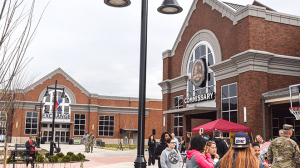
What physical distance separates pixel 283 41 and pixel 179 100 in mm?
11715

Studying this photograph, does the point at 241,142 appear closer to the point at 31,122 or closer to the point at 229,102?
the point at 229,102

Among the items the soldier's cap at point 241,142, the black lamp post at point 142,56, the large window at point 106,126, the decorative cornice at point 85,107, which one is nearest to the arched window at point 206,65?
the black lamp post at point 142,56

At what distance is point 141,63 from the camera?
24.0ft

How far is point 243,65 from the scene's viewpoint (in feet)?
69.1

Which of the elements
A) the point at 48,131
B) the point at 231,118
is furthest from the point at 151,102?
the point at 231,118

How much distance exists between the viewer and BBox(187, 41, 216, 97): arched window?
25337mm

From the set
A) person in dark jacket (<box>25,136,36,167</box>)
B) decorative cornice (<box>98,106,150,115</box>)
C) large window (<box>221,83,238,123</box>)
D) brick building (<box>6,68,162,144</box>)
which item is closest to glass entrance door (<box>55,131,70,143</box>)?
brick building (<box>6,68,162,144</box>)

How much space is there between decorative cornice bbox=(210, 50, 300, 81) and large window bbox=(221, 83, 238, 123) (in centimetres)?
92

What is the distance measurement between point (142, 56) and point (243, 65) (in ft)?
50.1

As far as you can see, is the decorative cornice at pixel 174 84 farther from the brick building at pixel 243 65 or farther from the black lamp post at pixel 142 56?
the black lamp post at pixel 142 56

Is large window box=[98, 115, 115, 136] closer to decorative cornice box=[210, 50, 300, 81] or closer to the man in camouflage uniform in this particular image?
decorative cornice box=[210, 50, 300, 81]

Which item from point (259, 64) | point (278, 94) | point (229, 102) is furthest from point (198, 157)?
point (229, 102)

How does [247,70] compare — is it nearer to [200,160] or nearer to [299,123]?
[299,123]

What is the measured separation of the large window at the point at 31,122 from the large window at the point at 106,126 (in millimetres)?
10637
